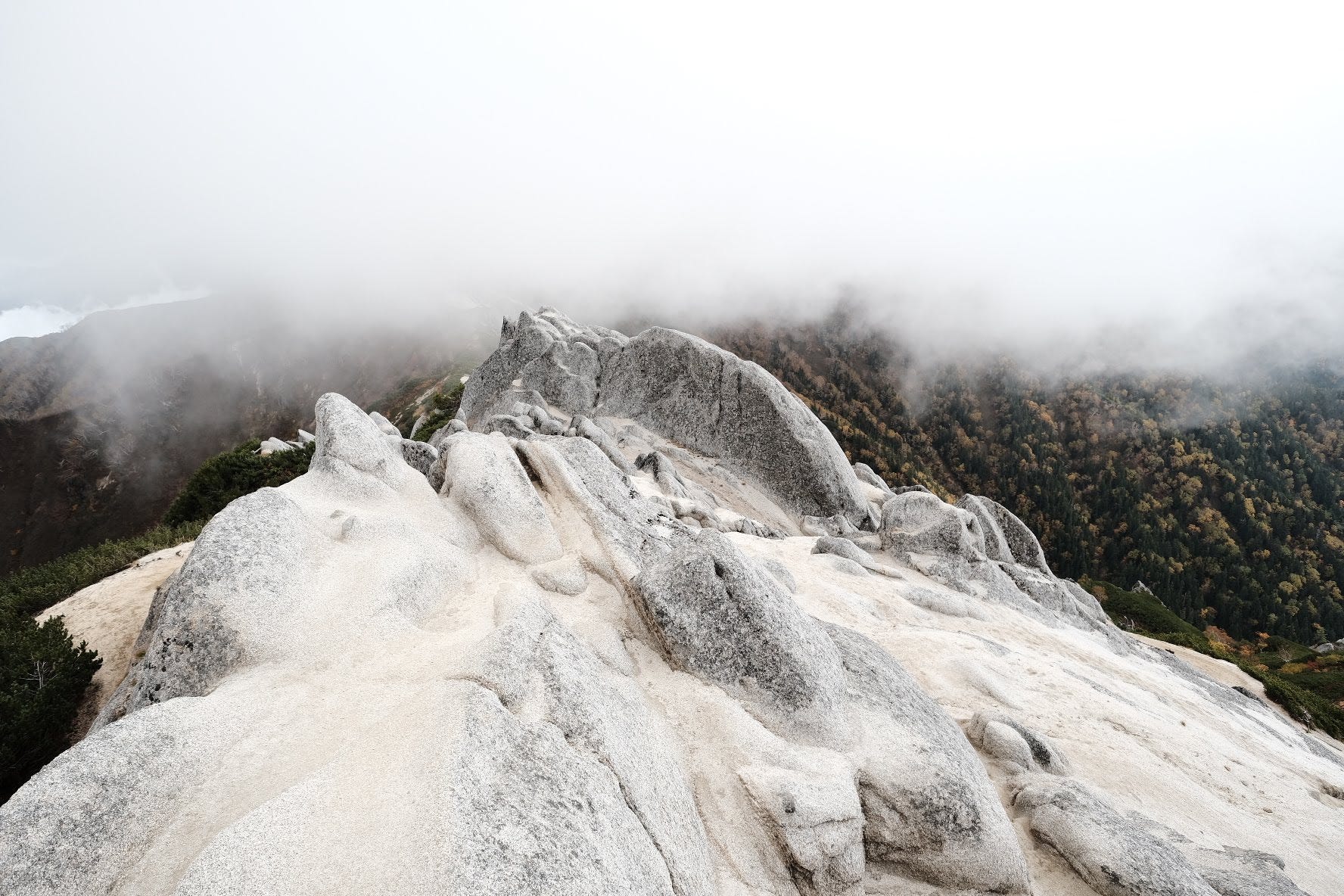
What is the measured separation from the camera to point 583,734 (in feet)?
28.1

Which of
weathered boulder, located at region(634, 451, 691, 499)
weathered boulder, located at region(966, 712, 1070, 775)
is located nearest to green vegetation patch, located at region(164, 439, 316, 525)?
weathered boulder, located at region(634, 451, 691, 499)

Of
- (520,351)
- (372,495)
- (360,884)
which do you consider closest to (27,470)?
(520,351)

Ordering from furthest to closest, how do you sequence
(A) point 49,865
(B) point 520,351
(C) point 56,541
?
(C) point 56,541, (B) point 520,351, (A) point 49,865

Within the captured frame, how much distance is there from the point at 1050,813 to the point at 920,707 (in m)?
2.71

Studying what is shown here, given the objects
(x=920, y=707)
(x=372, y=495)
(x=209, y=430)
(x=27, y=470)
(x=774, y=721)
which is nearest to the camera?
(x=774, y=721)

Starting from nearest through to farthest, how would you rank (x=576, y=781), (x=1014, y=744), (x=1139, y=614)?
(x=576, y=781)
(x=1014, y=744)
(x=1139, y=614)

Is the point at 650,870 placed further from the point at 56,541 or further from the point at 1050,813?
the point at 56,541

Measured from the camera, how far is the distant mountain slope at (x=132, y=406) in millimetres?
132375

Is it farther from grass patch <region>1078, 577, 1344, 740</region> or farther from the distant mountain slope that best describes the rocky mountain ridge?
the distant mountain slope

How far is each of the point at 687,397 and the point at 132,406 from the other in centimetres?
19604

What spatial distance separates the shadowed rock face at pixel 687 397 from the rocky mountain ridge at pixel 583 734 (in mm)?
15612

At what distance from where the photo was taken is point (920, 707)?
1263 centimetres

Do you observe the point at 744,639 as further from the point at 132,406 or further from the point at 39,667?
the point at 132,406

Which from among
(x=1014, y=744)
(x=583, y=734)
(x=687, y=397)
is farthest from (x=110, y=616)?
(x=687, y=397)
